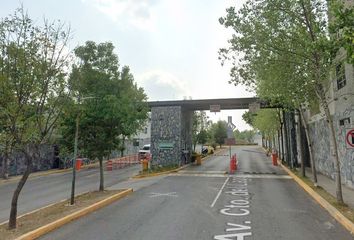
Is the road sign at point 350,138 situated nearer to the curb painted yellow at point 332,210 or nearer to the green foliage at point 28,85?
the curb painted yellow at point 332,210

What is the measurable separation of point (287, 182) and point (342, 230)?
39.0ft

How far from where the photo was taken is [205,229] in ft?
30.7

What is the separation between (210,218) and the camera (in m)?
10.8

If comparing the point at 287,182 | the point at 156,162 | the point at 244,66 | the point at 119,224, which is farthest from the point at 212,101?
the point at 119,224

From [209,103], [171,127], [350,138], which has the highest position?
[209,103]

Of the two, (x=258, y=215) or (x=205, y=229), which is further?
(x=258, y=215)

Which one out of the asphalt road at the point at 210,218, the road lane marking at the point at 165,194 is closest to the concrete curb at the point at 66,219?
the asphalt road at the point at 210,218

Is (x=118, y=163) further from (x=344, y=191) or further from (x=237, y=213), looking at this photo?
(x=237, y=213)

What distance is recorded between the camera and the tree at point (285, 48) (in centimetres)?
1295

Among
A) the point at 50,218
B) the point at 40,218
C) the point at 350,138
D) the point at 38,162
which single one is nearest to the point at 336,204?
the point at 350,138

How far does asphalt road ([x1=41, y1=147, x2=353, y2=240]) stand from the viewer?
29.2 feet

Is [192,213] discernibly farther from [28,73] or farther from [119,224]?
[28,73]

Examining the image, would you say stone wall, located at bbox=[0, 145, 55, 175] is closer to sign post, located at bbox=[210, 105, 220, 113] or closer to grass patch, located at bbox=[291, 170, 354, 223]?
sign post, located at bbox=[210, 105, 220, 113]

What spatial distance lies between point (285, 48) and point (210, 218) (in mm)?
7744
